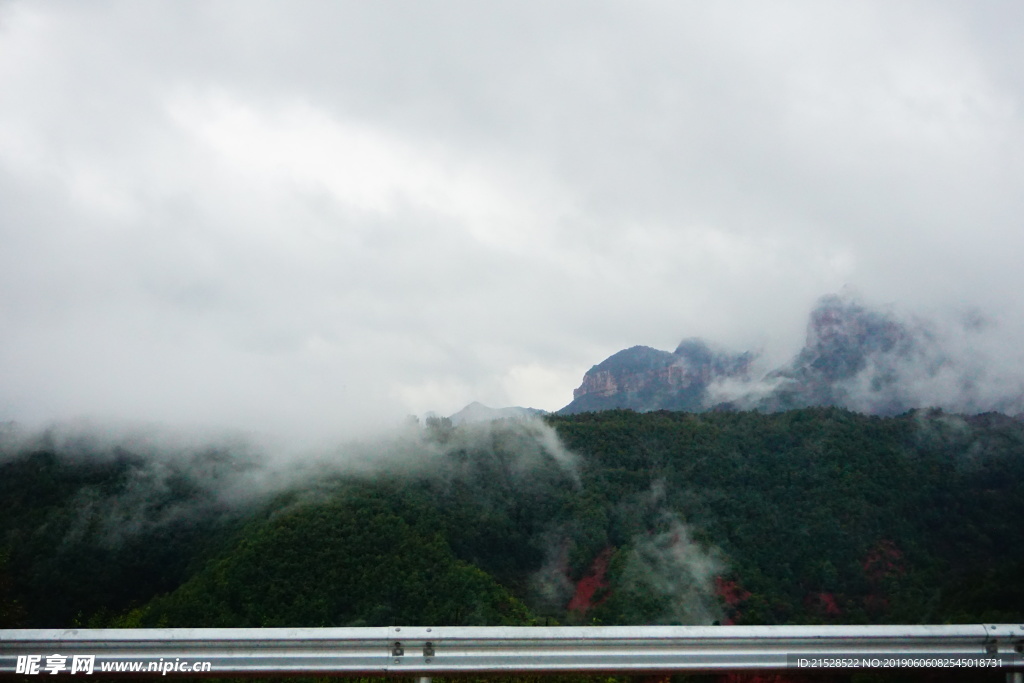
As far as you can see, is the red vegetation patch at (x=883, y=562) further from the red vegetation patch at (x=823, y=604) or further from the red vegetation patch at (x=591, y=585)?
the red vegetation patch at (x=591, y=585)

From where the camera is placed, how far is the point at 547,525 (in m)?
48.1

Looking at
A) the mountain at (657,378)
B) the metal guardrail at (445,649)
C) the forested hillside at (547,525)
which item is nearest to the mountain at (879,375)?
the mountain at (657,378)

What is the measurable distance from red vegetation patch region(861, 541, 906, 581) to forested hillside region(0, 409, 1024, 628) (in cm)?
12

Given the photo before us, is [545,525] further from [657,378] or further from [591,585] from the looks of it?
[657,378]

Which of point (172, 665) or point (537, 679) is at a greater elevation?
point (172, 665)

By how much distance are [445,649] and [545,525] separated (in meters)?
45.9

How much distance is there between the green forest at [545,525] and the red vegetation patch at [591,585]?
17 cm

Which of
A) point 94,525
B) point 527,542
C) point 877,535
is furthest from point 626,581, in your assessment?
point 94,525

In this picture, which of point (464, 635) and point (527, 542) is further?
point (527, 542)

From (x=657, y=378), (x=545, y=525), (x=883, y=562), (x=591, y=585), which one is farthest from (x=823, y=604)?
(x=657, y=378)

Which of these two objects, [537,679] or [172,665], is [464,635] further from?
[172,665]

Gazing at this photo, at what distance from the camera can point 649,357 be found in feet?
448

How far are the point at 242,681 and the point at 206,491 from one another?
44049mm

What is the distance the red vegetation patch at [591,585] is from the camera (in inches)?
1588
